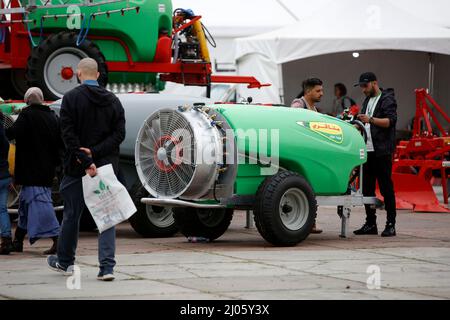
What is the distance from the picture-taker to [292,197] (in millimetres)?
10406

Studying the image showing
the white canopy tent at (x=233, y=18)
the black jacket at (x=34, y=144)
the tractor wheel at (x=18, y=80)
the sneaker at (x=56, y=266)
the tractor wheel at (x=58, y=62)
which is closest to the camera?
the sneaker at (x=56, y=266)

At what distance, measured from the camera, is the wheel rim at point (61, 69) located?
44.1 ft

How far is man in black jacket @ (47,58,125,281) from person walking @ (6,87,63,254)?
184 cm

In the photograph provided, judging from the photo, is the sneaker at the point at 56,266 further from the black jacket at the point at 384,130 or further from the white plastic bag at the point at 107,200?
the black jacket at the point at 384,130

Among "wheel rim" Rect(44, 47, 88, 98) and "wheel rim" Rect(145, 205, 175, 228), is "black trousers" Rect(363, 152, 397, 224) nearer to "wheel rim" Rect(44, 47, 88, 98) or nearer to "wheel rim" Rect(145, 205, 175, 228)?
"wheel rim" Rect(145, 205, 175, 228)

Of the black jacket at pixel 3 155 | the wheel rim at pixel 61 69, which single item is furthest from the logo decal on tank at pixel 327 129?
the wheel rim at pixel 61 69

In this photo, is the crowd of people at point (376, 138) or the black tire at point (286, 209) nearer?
the black tire at point (286, 209)

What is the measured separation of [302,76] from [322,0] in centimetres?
186

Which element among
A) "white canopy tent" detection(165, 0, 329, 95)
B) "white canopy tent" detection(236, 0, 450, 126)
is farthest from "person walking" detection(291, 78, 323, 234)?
"white canopy tent" detection(165, 0, 329, 95)

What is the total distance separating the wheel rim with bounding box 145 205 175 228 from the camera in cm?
1153

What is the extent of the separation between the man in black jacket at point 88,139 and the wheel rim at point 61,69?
17.5 feet
